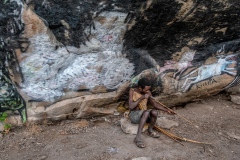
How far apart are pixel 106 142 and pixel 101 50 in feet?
4.36

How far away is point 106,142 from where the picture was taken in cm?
392

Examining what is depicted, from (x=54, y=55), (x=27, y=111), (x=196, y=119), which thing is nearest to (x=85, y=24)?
(x=54, y=55)

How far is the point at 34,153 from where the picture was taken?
3.68 meters

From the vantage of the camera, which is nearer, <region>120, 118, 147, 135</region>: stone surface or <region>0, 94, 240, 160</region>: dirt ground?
<region>0, 94, 240, 160</region>: dirt ground

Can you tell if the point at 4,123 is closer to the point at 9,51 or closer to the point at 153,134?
the point at 9,51

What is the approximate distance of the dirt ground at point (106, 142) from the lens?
3.66m

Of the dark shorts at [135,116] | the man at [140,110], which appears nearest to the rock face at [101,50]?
the man at [140,110]

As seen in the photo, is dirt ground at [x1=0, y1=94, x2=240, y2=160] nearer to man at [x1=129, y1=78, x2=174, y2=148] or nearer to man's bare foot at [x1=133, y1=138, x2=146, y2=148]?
man's bare foot at [x1=133, y1=138, x2=146, y2=148]

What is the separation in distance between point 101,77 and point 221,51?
2301mm

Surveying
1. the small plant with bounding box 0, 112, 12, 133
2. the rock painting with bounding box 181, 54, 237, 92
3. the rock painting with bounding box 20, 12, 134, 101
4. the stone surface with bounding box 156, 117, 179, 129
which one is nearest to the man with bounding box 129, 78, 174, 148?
the stone surface with bounding box 156, 117, 179, 129

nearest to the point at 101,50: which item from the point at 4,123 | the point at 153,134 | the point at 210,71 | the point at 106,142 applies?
the point at 106,142

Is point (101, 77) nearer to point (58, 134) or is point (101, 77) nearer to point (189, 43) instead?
point (58, 134)

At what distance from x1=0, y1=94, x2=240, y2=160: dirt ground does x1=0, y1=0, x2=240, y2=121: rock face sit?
0.23 meters

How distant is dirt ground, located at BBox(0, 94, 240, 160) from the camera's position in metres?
3.66
